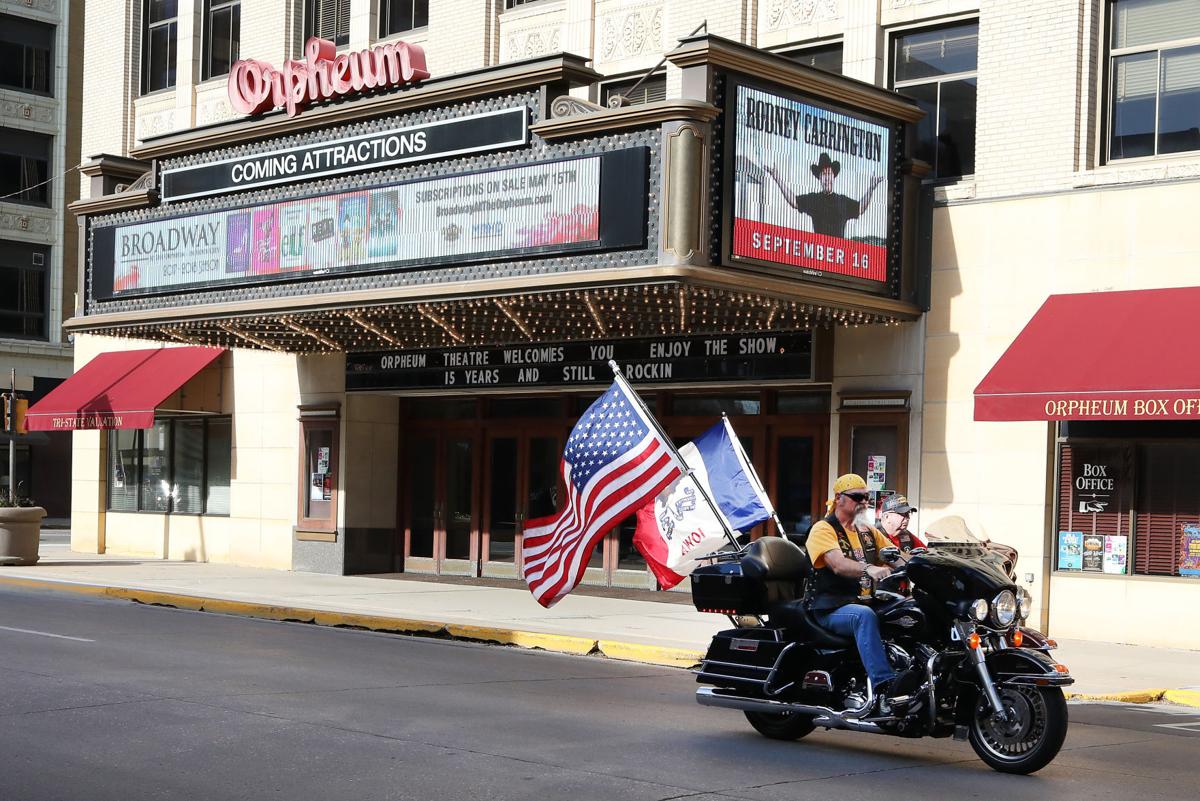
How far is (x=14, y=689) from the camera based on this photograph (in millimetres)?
10867

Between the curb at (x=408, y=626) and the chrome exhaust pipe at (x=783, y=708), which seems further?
the curb at (x=408, y=626)

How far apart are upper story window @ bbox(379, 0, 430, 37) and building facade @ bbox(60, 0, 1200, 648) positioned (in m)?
0.06

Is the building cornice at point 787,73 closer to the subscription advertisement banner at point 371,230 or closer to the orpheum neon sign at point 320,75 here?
the subscription advertisement banner at point 371,230

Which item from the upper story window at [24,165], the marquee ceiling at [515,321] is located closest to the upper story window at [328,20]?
the marquee ceiling at [515,321]

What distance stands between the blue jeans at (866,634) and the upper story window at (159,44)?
75.3 ft

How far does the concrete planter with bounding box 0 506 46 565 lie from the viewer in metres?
25.2

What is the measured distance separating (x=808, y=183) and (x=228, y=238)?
9.02 metres

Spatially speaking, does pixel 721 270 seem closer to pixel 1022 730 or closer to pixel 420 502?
pixel 1022 730

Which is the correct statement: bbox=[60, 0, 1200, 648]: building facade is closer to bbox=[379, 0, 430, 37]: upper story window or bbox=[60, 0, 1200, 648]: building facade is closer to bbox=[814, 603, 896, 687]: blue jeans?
bbox=[379, 0, 430, 37]: upper story window

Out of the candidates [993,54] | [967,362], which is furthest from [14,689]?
[993,54]

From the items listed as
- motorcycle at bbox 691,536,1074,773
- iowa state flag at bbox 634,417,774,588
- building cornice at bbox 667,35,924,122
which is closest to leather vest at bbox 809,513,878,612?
motorcycle at bbox 691,536,1074,773

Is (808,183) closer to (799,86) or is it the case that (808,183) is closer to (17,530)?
(799,86)

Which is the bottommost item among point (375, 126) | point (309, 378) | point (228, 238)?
point (309, 378)

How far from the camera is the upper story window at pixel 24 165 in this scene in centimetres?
4438
